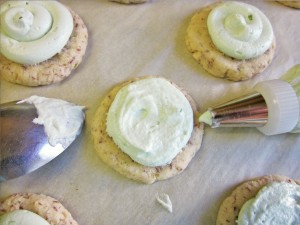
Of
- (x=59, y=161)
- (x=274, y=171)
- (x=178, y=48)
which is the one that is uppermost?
(x=178, y=48)

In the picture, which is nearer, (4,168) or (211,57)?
(4,168)

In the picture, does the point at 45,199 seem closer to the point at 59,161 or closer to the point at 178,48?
the point at 59,161

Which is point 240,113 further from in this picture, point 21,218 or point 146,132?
point 21,218

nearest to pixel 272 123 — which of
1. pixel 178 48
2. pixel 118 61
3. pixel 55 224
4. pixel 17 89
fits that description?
pixel 178 48

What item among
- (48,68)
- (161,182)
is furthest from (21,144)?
(161,182)

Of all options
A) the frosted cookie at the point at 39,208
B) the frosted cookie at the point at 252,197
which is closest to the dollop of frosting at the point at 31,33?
the frosted cookie at the point at 39,208

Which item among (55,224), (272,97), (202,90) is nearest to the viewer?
(55,224)

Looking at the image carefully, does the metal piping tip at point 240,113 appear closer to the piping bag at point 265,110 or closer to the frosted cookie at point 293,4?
the piping bag at point 265,110

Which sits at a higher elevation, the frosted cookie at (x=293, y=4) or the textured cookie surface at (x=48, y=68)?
the textured cookie surface at (x=48, y=68)
